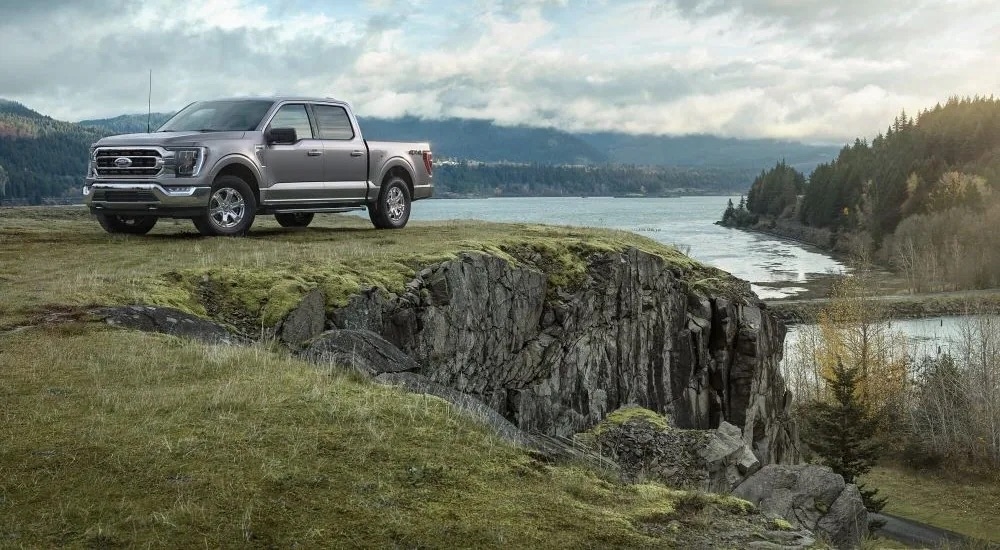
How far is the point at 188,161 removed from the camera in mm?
17141

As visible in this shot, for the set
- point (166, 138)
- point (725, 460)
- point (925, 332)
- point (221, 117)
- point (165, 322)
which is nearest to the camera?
point (165, 322)

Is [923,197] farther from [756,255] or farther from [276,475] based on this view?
[276,475]

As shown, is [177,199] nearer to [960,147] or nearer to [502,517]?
[502,517]

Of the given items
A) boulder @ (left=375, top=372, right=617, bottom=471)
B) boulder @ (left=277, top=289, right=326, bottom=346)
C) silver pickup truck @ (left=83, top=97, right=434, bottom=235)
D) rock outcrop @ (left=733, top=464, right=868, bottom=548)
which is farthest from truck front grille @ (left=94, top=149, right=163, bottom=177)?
rock outcrop @ (left=733, top=464, right=868, bottom=548)

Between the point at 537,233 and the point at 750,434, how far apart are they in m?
10.3

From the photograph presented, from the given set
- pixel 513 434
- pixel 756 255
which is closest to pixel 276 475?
pixel 513 434

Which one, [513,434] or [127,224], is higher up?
[127,224]

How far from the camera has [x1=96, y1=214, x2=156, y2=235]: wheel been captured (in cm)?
1923

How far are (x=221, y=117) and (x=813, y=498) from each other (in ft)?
43.1

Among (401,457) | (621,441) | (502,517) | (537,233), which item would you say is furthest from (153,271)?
(537,233)

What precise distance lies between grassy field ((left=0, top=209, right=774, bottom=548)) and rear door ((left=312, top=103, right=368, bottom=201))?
336 inches

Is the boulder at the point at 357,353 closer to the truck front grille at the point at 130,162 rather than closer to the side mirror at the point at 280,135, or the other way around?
the side mirror at the point at 280,135

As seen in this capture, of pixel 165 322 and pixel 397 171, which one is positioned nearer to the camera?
pixel 165 322

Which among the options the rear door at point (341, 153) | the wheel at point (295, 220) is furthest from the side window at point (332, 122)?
the wheel at point (295, 220)
